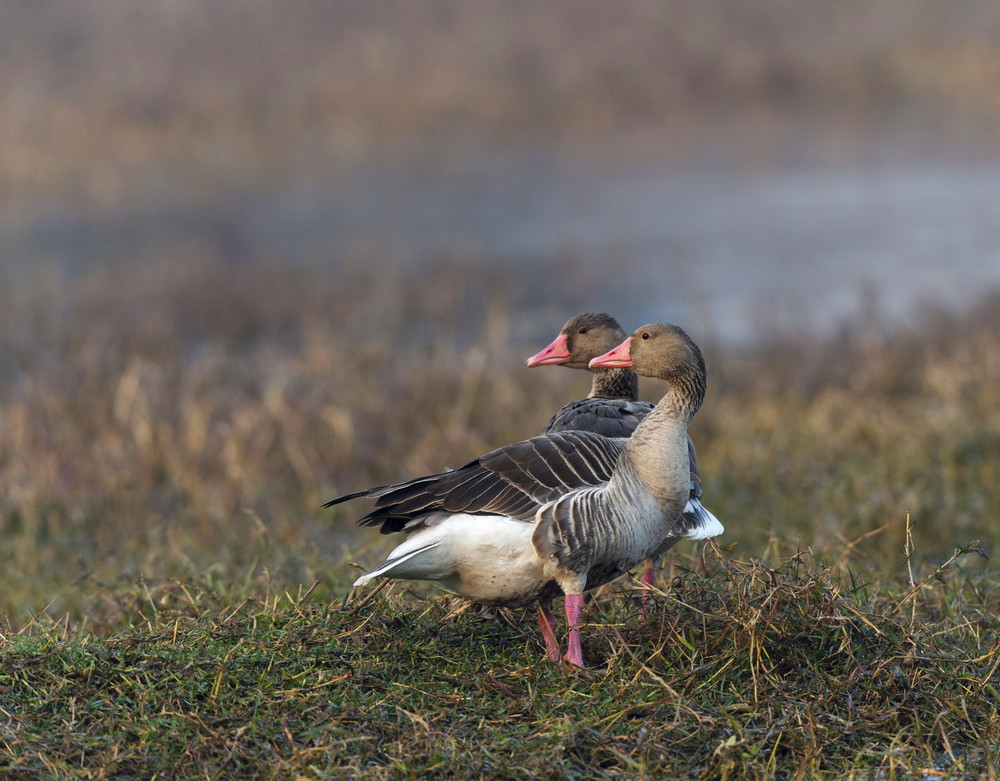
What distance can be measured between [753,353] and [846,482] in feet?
11.6

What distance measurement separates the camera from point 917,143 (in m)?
20.9

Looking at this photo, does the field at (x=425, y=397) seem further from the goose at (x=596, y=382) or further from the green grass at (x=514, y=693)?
the goose at (x=596, y=382)

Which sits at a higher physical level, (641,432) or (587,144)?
(641,432)

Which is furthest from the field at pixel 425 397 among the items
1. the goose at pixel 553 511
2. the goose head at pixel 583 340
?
the goose head at pixel 583 340

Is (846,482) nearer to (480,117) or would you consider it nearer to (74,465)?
(74,465)

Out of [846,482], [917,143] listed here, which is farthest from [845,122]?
[846,482]

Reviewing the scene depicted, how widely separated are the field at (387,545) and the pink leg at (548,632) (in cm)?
9

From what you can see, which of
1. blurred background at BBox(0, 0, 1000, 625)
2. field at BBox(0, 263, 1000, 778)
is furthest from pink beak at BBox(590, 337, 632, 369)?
blurred background at BBox(0, 0, 1000, 625)

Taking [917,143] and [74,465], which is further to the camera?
[917,143]

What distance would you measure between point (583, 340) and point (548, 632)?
1.87m

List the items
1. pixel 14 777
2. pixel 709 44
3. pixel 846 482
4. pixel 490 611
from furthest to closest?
pixel 709 44 < pixel 846 482 < pixel 490 611 < pixel 14 777

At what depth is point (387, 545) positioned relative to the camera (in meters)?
6.17

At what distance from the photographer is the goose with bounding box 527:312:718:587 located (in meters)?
5.22

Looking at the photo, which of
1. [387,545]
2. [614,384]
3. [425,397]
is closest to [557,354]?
[614,384]
